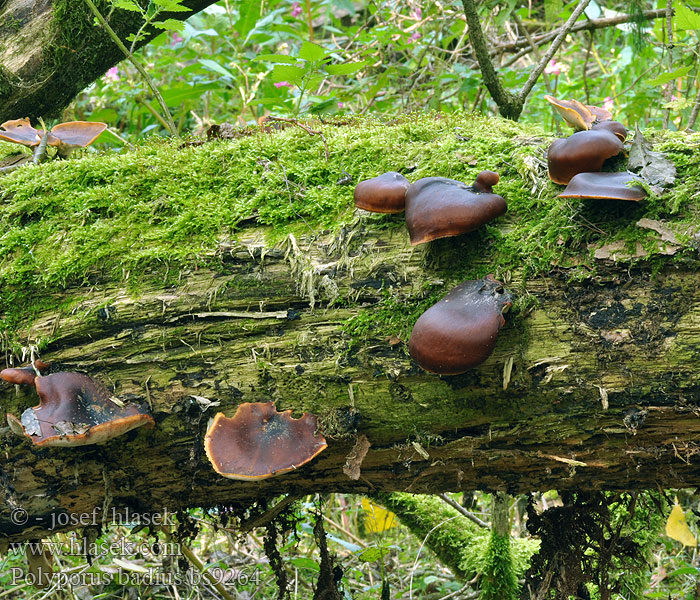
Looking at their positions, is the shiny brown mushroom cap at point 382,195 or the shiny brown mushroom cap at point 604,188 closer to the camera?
the shiny brown mushroom cap at point 604,188

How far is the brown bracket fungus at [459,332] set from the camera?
201 centimetres

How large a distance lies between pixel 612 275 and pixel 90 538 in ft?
8.84

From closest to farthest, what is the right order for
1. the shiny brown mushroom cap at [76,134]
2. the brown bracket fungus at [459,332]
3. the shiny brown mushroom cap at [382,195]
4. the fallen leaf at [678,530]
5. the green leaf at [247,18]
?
1. the fallen leaf at [678,530]
2. the brown bracket fungus at [459,332]
3. the shiny brown mushroom cap at [382,195]
4. the shiny brown mushroom cap at [76,134]
5. the green leaf at [247,18]

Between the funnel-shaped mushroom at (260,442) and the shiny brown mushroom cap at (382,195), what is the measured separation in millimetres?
922

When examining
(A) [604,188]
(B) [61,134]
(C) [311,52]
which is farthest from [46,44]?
(A) [604,188]

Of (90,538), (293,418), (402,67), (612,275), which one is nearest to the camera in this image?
(612,275)

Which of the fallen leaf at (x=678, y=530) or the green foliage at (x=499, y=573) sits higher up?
the fallen leaf at (x=678, y=530)

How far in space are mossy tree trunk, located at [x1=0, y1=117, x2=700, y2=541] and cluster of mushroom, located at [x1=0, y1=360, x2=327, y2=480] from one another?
0.10 m

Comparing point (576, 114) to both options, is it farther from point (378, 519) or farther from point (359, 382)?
point (378, 519)

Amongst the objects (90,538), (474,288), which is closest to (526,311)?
(474,288)

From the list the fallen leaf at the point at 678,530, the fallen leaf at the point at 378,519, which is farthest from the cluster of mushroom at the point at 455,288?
the fallen leaf at the point at 378,519

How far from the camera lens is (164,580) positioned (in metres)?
3.88

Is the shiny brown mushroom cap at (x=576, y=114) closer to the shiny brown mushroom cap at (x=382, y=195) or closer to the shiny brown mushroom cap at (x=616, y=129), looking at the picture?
the shiny brown mushroom cap at (x=616, y=129)

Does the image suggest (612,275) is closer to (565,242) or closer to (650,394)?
(565,242)
